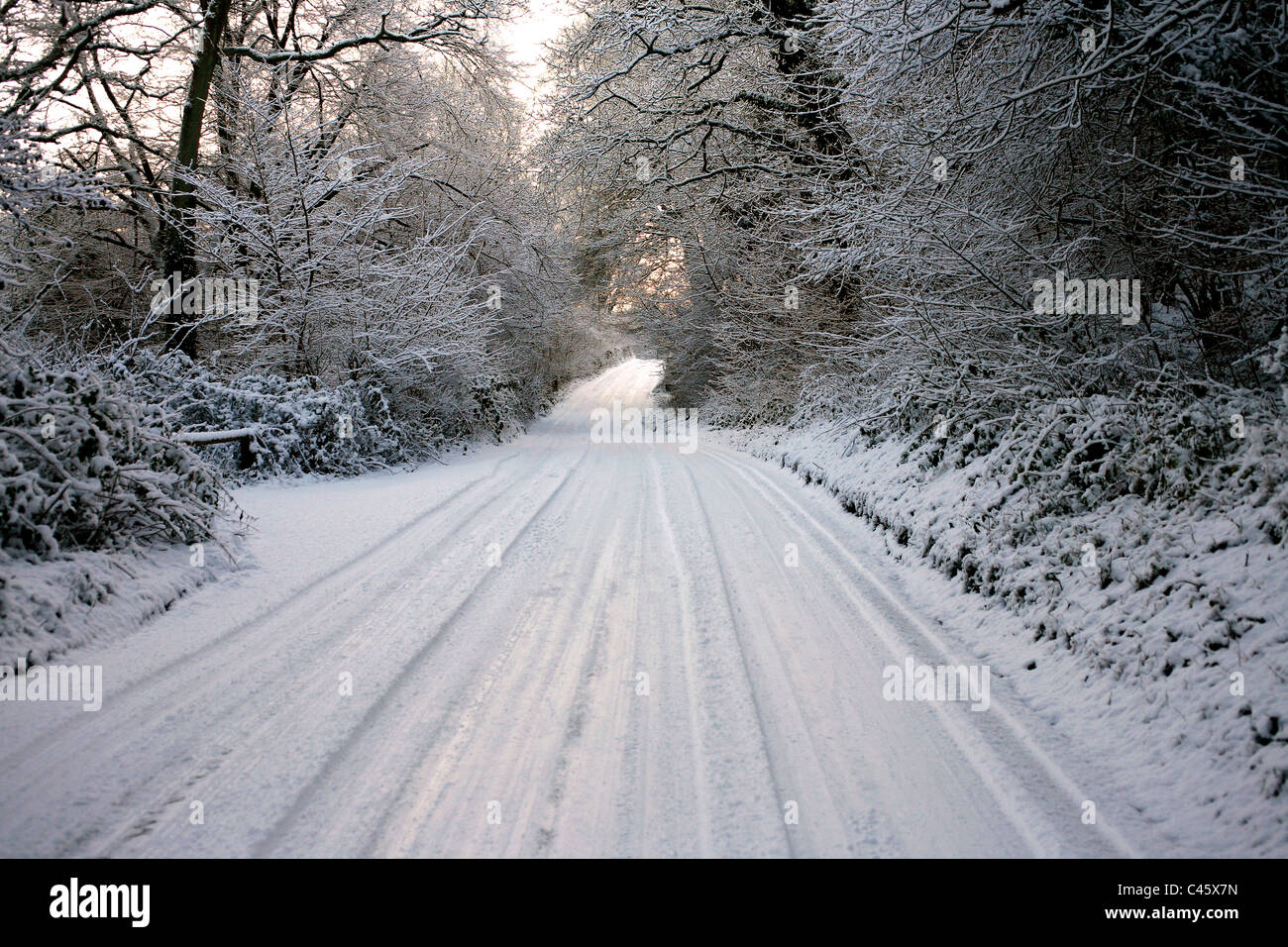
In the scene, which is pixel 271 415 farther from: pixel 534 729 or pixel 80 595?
pixel 534 729

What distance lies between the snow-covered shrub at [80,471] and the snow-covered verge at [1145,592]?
6274 mm

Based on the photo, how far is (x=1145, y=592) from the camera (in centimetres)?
388

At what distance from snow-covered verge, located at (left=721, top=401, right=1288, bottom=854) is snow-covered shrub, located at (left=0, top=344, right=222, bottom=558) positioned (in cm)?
627

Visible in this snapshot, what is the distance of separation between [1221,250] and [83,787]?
8.29 m

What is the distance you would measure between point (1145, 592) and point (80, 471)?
7.29 metres

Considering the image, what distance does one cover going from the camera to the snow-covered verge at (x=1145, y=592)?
2832mm

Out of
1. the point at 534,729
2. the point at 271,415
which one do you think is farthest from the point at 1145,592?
the point at 271,415

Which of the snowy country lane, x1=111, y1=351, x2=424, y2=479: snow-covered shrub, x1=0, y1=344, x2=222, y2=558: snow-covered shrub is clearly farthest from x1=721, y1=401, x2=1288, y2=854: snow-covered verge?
x1=111, y1=351, x2=424, y2=479: snow-covered shrub

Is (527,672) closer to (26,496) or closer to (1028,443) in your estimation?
(26,496)

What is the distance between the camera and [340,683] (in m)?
3.67

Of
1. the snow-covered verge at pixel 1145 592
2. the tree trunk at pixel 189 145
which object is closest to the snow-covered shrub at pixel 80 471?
the snow-covered verge at pixel 1145 592

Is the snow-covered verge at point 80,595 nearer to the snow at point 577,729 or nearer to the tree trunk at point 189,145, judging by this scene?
the snow at point 577,729
